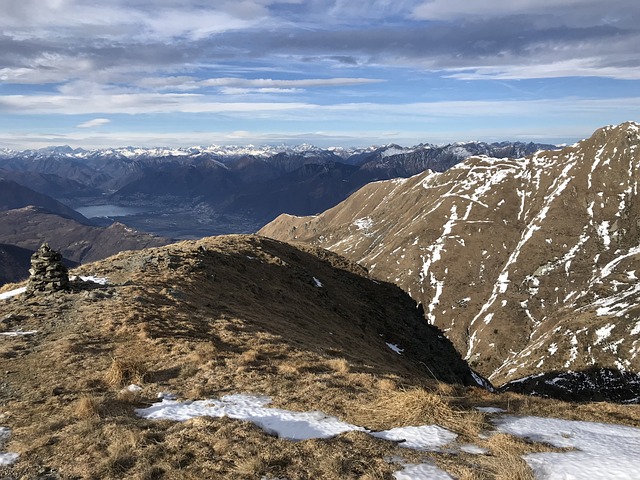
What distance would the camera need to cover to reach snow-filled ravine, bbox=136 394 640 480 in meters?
9.64

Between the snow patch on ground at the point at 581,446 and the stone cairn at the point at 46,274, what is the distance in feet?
95.4

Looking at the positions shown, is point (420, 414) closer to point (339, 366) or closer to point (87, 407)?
point (339, 366)

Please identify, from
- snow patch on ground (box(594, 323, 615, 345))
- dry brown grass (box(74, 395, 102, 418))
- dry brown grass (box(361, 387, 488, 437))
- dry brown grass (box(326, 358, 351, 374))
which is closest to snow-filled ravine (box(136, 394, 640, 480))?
dry brown grass (box(361, 387, 488, 437))

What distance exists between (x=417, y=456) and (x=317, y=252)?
58.4m

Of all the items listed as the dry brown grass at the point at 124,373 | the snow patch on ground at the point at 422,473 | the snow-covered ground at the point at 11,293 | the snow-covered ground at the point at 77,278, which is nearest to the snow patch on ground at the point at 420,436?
the snow patch on ground at the point at 422,473

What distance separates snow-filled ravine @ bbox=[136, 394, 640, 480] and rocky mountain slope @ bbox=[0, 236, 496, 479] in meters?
0.55

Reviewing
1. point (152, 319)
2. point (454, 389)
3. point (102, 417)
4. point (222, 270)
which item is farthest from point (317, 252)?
point (102, 417)

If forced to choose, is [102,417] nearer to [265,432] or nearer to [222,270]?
[265,432]

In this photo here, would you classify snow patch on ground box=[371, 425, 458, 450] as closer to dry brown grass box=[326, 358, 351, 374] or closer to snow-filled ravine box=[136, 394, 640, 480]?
snow-filled ravine box=[136, 394, 640, 480]

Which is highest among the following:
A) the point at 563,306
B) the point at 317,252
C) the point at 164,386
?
the point at 164,386

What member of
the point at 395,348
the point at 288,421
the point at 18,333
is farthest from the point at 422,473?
the point at 395,348

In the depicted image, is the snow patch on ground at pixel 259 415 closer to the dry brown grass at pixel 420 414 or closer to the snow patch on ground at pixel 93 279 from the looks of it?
the dry brown grass at pixel 420 414

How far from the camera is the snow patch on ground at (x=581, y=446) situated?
31.3 feet

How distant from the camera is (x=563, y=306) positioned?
184 m
